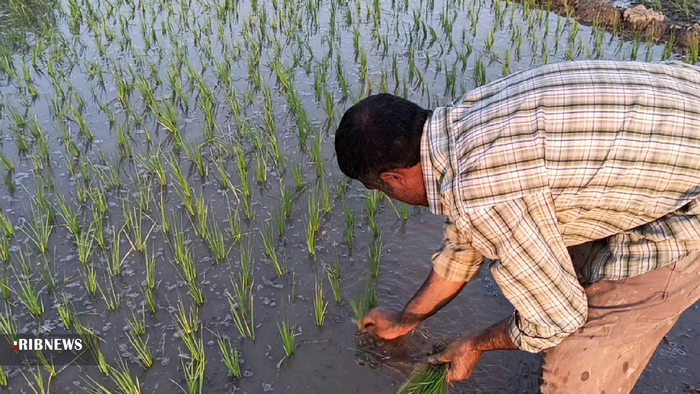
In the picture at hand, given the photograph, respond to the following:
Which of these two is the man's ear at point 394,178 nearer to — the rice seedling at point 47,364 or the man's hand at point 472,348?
the man's hand at point 472,348

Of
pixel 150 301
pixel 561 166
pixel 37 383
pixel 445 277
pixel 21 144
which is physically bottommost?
pixel 37 383

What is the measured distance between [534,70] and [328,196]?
1785mm

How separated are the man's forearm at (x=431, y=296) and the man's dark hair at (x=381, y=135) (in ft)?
1.88

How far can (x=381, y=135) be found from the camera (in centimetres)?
138

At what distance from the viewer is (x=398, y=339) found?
7.62 ft

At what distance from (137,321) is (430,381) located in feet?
4.10

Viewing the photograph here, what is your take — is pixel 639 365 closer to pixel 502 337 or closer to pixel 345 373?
pixel 502 337

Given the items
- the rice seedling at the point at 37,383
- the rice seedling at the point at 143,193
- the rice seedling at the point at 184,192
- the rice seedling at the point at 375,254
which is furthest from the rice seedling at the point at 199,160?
the rice seedling at the point at 37,383

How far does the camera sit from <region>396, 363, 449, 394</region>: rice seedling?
1.86 m

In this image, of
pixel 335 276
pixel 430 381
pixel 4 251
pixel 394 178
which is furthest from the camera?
pixel 4 251

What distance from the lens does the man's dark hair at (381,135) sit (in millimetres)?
1380

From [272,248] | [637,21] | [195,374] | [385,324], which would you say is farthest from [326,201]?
[637,21]

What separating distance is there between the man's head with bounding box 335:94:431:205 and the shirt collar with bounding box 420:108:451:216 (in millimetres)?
22

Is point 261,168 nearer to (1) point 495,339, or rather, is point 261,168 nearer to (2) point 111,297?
(2) point 111,297
